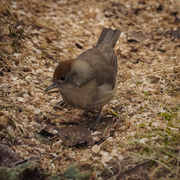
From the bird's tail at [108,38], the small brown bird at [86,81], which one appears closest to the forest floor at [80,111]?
the small brown bird at [86,81]

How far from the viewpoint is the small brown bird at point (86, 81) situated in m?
3.92

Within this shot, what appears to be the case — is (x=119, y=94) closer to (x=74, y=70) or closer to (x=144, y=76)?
(x=144, y=76)

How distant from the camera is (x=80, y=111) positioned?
4605 mm

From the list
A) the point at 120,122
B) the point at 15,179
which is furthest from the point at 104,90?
the point at 15,179

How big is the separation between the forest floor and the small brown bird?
0.41 meters

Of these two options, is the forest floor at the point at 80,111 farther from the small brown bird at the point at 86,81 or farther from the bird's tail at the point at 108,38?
the bird's tail at the point at 108,38

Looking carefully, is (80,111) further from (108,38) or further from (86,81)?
(108,38)

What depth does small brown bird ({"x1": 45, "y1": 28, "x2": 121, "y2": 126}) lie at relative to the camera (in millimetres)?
3918

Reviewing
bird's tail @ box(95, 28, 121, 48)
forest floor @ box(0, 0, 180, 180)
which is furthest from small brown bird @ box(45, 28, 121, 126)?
bird's tail @ box(95, 28, 121, 48)

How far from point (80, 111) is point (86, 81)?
0.77 metres

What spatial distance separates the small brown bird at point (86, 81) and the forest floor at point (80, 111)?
41 centimetres

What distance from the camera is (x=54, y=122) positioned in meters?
4.19

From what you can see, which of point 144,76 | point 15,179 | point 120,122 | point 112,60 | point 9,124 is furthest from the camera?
point 144,76

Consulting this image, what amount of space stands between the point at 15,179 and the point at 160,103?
2.53 m
